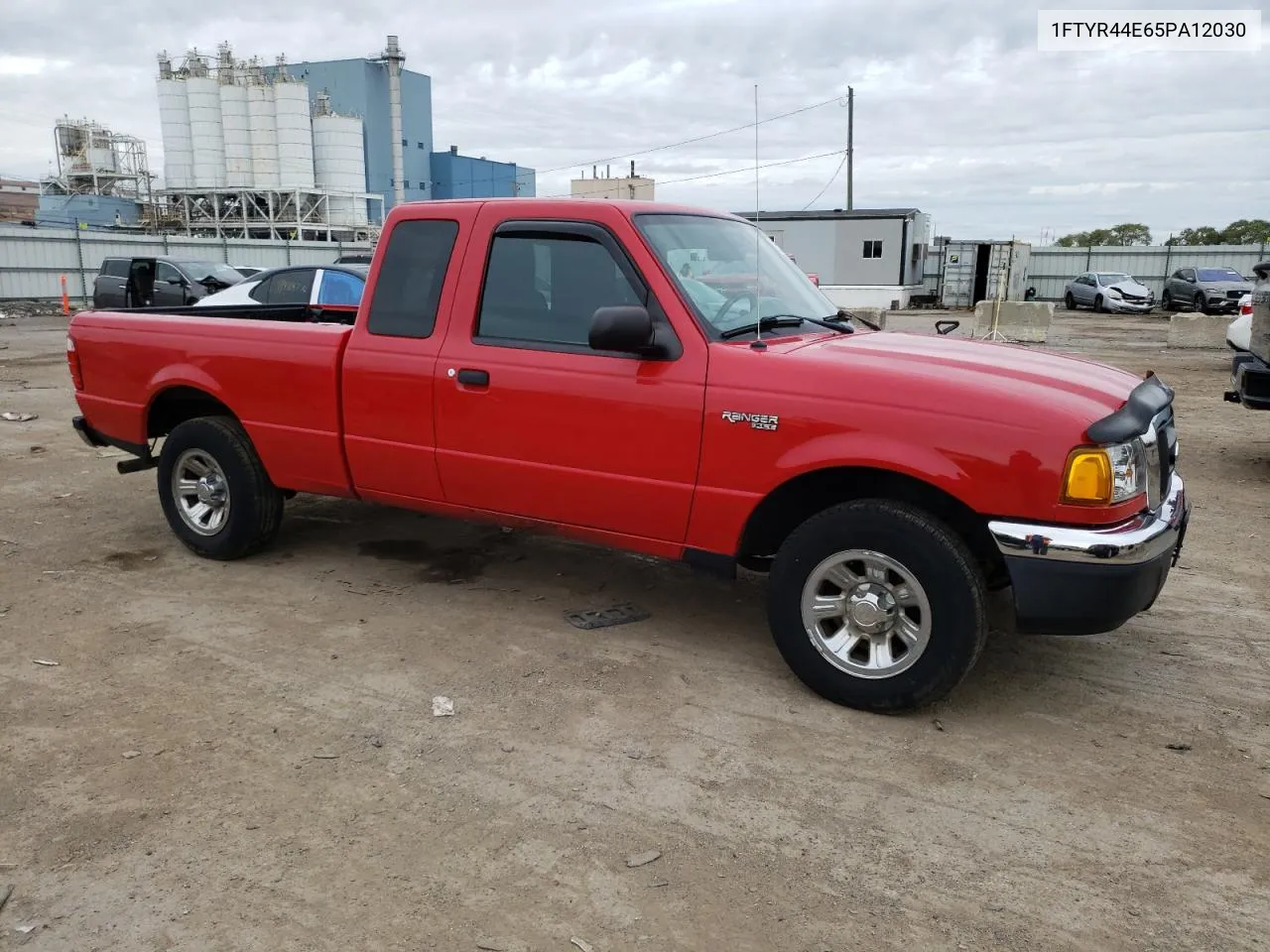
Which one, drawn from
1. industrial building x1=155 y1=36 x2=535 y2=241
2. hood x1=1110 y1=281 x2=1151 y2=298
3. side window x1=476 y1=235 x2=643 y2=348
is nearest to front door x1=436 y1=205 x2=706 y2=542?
side window x1=476 y1=235 x2=643 y2=348

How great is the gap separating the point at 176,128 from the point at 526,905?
61.5m

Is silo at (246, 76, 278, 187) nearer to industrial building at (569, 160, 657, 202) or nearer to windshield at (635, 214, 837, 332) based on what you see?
industrial building at (569, 160, 657, 202)

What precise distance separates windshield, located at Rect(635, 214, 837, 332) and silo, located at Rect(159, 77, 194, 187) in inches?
2292

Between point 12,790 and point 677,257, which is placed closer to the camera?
point 12,790

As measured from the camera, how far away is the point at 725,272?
14.4 ft

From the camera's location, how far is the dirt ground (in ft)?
8.62

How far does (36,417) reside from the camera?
1048 cm

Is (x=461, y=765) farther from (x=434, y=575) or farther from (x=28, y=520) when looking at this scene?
(x=28, y=520)

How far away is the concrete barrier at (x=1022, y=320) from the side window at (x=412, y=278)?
62.6 feet

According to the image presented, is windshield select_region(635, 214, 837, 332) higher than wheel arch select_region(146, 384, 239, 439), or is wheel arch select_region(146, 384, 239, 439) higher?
windshield select_region(635, 214, 837, 332)

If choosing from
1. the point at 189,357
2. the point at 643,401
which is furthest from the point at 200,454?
the point at 643,401

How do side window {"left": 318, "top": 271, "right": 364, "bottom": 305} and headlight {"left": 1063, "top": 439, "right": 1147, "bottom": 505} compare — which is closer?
headlight {"left": 1063, "top": 439, "right": 1147, "bottom": 505}

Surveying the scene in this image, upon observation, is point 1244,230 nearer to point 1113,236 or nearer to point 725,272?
point 1113,236

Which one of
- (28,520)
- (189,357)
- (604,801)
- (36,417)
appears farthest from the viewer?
(36,417)
